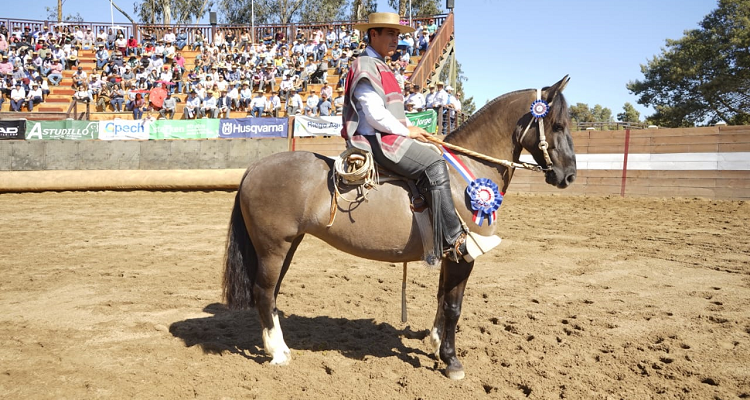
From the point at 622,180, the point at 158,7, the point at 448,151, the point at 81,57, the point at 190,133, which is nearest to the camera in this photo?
the point at 448,151

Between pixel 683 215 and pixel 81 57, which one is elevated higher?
pixel 81 57

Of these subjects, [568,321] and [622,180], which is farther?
[622,180]

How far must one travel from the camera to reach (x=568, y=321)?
530 centimetres

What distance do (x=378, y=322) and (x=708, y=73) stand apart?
129ft

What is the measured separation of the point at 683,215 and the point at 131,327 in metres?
11.3

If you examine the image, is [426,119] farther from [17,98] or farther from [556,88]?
[17,98]

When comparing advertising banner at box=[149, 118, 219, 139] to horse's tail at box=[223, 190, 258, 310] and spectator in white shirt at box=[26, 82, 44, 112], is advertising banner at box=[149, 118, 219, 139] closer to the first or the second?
spectator in white shirt at box=[26, 82, 44, 112]

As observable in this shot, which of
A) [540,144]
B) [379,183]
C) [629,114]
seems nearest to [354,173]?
[379,183]

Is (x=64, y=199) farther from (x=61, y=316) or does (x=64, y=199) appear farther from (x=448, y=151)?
(x=448, y=151)

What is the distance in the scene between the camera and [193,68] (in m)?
27.1

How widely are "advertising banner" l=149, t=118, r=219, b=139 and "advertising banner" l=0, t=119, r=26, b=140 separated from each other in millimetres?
4268

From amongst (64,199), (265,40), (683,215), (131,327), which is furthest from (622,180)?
(265,40)

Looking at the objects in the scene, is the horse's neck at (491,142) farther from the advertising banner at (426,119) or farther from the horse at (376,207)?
the advertising banner at (426,119)

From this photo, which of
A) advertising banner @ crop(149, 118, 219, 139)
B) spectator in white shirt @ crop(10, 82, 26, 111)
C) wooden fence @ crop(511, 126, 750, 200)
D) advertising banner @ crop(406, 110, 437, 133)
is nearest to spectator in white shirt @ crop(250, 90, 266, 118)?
advertising banner @ crop(149, 118, 219, 139)
